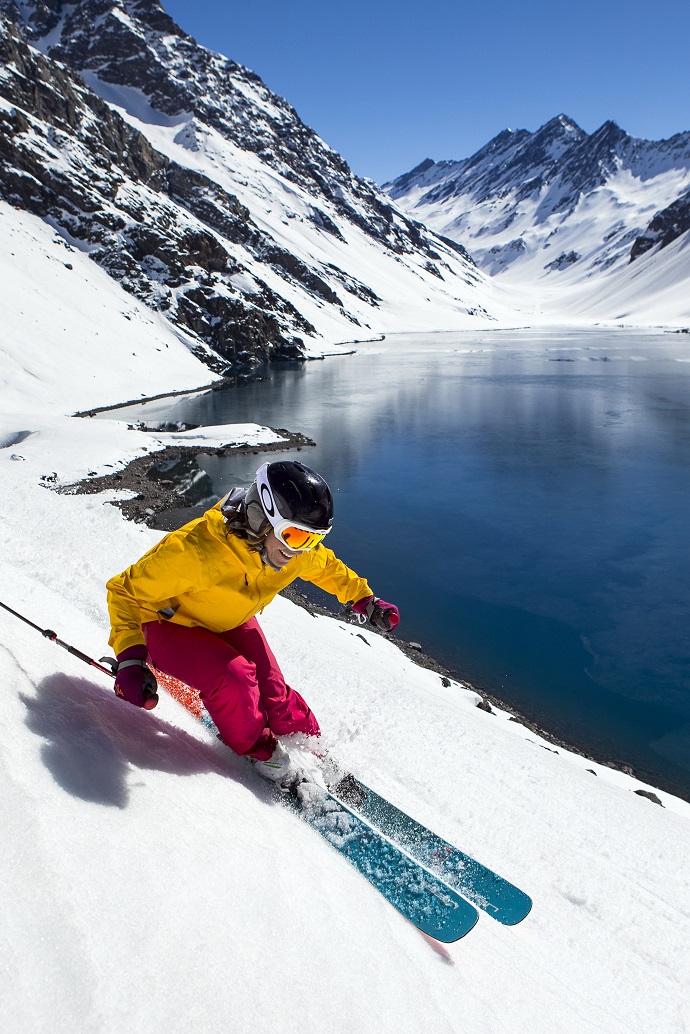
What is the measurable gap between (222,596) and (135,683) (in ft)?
2.22

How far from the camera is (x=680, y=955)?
3.64 metres

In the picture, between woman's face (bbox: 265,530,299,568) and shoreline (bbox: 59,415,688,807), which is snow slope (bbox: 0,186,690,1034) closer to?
woman's face (bbox: 265,530,299,568)

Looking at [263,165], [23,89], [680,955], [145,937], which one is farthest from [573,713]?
[263,165]

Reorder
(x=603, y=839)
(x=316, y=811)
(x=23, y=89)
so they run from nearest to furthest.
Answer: (x=316, y=811)
(x=603, y=839)
(x=23, y=89)

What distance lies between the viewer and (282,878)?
256 cm

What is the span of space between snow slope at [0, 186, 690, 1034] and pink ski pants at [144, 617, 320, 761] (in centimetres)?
25

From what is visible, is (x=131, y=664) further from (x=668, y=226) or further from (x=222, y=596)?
(x=668, y=226)

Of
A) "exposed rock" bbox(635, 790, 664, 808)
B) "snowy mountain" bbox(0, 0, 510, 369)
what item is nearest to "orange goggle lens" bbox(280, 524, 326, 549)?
"exposed rock" bbox(635, 790, 664, 808)

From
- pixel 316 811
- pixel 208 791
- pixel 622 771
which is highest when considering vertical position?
pixel 208 791

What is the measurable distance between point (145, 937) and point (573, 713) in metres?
10.8

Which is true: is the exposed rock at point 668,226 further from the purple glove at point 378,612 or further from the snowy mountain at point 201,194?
the purple glove at point 378,612

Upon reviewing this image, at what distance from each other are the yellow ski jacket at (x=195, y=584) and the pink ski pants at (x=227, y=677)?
0.10 metres

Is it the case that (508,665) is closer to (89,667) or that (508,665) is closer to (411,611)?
(411,611)

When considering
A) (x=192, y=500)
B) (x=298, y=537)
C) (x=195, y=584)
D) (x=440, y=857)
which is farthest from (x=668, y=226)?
(x=195, y=584)
